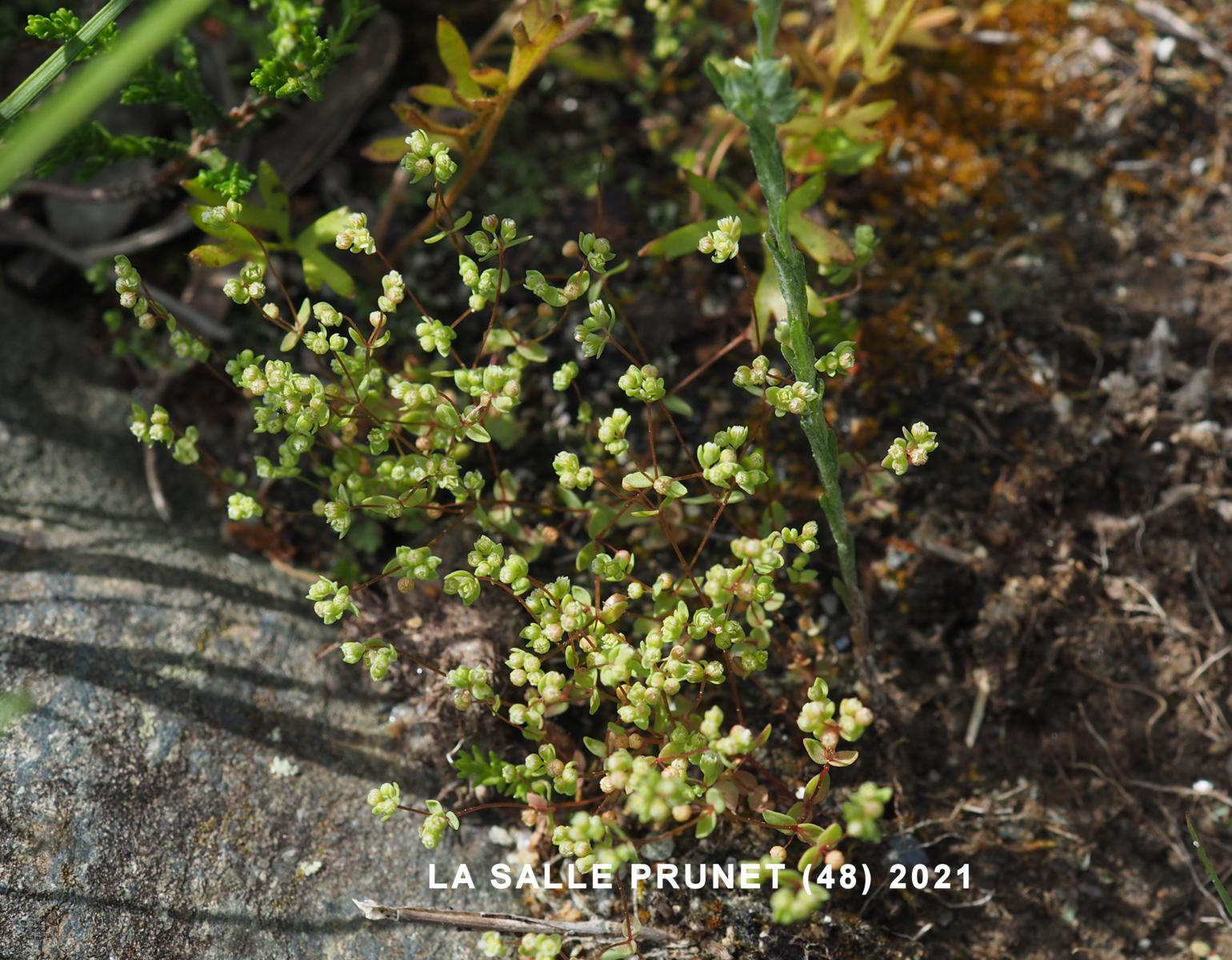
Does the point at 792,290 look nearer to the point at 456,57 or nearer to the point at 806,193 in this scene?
the point at 806,193

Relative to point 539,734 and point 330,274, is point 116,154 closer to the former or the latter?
point 330,274

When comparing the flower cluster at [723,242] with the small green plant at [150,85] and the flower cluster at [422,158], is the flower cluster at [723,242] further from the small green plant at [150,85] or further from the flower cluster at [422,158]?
the small green plant at [150,85]

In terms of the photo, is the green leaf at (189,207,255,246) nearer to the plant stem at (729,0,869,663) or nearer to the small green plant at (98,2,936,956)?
the small green plant at (98,2,936,956)

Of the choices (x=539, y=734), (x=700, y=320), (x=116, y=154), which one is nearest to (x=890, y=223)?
(x=700, y=320)

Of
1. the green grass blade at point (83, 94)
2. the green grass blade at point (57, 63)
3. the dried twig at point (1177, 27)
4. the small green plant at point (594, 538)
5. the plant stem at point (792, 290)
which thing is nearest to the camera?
the green grass blade at point (83, 94)

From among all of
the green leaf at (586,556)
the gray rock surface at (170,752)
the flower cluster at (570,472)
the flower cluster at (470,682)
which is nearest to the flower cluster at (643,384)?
the flower cluster at (570,472)

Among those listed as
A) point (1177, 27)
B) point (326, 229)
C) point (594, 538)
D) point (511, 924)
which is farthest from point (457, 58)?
point (1177, 27)
